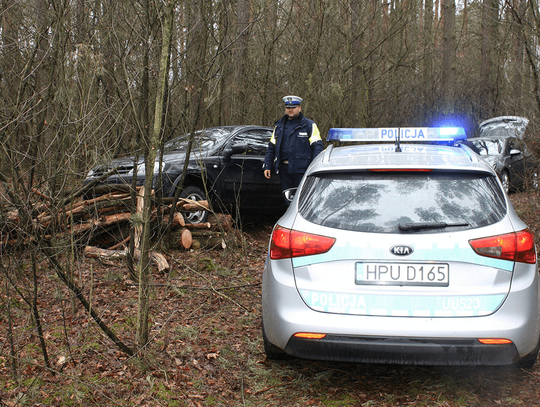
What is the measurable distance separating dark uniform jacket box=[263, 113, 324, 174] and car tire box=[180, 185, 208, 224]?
1.29m

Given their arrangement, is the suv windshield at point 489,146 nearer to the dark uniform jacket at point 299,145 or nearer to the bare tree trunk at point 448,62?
the bare tree trunk at point 448,62

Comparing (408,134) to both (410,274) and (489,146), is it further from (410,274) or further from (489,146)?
(489,146)

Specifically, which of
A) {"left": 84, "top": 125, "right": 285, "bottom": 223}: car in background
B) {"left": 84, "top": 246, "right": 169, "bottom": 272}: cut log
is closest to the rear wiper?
{"left": 84, "top": 246, "right": 169, "bottom": 272}: cut log

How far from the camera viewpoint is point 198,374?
3.70 m

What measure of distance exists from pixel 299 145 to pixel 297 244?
428cm

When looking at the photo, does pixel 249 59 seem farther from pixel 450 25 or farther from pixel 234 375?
pixel 450 25

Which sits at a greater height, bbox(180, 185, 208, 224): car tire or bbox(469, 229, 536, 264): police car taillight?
bbox(469, 229, 536, 264): police car taillight

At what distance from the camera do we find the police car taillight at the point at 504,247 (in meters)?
3.02

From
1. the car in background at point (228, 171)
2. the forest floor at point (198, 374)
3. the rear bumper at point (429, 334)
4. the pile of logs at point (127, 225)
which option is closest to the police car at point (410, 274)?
the rear bumper at point (429, 334)

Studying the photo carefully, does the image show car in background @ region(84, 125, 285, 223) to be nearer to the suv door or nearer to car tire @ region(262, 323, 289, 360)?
the suv door

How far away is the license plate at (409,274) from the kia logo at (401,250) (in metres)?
0.06

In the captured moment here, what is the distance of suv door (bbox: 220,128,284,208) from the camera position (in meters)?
8.43

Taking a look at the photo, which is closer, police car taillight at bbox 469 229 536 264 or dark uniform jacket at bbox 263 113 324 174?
police car taillight at bbox 469 229 536 264

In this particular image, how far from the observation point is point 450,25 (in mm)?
21312
